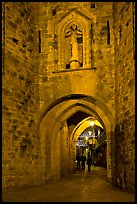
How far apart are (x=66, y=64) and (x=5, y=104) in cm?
281

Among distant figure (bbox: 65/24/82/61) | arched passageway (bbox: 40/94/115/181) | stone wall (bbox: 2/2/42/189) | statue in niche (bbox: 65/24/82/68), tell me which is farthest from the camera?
distant figure (bbox: 65/24/82/61)

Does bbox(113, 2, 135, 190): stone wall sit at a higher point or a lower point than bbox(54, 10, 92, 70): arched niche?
lower

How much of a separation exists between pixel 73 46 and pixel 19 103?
2.59 m

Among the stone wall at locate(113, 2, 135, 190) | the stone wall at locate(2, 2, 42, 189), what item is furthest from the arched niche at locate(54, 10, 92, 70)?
the stone wall at locate(113, 2, 135, 190)

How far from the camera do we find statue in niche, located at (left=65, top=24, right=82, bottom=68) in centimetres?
929

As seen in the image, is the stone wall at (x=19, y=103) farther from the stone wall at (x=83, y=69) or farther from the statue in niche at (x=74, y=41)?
the statue in niche at (x=74, y=41)

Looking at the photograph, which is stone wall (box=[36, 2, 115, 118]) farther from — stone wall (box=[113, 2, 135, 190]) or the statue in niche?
stone wall (box=[113, 2, 135, 190])

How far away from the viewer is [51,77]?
929 cm

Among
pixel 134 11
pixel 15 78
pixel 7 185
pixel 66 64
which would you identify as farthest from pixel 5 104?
pixel 134 11

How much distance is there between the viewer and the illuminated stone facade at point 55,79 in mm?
7715

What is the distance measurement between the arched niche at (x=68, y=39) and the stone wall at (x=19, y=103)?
823 millimetres

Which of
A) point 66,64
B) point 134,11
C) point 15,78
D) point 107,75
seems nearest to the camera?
point 134,11

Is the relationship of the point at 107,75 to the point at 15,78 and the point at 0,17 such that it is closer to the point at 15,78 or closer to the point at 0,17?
the point at 15,78

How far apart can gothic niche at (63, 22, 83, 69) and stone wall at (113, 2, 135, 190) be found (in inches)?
A: 53.5
